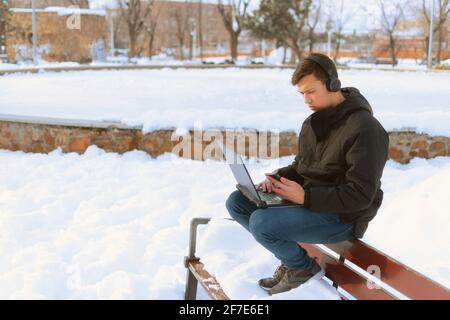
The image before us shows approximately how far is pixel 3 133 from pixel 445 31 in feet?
136

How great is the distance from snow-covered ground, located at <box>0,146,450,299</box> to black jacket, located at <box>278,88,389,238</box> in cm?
48

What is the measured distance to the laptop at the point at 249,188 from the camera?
2.60 metres

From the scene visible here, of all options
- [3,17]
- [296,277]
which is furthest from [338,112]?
[3,17]

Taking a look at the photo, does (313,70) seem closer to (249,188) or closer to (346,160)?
(346,160)

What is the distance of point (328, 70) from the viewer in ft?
8.24

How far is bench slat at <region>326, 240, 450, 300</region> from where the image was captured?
2.04 meters

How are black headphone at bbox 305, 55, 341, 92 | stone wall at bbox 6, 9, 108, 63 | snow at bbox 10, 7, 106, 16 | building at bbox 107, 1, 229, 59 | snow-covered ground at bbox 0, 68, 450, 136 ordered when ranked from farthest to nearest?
building at bbox 107, 1, 229, 59, snow at bbox 10, 7, 106, 16, stone wall at bbox 6, 9, 108, 63, snow-covered ground at bbox 0, 68, 450, 136, black headphone at bbox 305, 55, 341, 92

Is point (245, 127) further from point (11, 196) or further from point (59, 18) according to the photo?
point (59, 18)

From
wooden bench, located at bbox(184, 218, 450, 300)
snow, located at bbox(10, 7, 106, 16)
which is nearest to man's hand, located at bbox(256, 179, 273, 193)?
wooden bench, located at bbox(184, 218, 450, 300)

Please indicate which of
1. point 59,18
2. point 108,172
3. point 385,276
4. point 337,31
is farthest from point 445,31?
point 385,276

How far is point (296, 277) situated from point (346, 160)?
667mm

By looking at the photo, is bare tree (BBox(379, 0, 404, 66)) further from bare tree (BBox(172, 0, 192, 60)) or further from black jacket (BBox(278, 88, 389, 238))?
black jacket (BBox(278, 88, 389, 238))

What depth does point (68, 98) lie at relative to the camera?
33.5 feet

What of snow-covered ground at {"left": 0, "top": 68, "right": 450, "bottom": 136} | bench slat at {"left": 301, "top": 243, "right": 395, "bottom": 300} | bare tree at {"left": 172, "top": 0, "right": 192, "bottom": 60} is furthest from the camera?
bare tree at {"left": 172, "top": 0, "right": 192, "bottom": 60}
